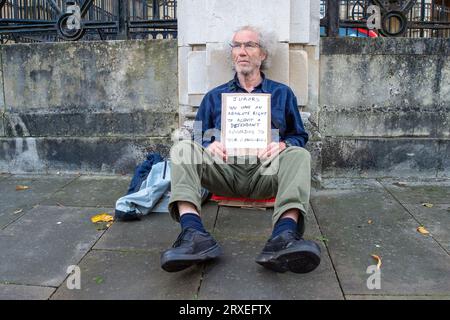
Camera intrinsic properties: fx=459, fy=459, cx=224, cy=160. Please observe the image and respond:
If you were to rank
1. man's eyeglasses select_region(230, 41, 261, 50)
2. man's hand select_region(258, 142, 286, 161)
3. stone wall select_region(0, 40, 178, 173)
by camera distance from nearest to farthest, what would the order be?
1. man's hand select_region(258, 142, 286, 161)
2. man's eyeglasses select_region(230, 41, 261, 50)
3. stone wall select_region(0, 40, 178, 173)

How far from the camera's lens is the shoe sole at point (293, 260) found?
2.22 meters

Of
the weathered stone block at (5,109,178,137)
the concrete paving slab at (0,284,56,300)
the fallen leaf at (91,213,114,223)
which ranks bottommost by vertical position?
the concrete paving slab at (0,284,56,300)

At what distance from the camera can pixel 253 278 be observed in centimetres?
239

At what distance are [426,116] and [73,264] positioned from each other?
3.35 m

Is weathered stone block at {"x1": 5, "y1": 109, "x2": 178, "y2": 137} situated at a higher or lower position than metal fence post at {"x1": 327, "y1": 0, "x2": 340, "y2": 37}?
lower

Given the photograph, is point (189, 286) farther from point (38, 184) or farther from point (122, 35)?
point (122, 35)

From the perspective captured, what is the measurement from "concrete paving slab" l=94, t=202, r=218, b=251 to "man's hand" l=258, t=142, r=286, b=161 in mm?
678

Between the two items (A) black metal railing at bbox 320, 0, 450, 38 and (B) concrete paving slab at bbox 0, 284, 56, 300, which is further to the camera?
(A) black metal railing at bbox 320, 0, 450, 38

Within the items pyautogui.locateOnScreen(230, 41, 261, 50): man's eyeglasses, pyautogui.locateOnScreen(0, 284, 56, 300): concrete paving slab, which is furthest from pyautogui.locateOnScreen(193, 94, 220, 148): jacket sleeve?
pyautogui.locateOnScreen(0, 284, 56, 300): concrete paving slab

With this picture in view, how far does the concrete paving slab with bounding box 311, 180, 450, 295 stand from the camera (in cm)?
234

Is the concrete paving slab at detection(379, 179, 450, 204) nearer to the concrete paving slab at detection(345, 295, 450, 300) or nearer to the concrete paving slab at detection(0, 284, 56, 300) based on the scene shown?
the concrete paving slab at detection(345, 295, 450, 300)

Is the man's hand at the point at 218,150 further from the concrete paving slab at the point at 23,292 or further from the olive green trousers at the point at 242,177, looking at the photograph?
the concrete paving slab at the point at 23,292

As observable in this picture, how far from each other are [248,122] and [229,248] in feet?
2.64

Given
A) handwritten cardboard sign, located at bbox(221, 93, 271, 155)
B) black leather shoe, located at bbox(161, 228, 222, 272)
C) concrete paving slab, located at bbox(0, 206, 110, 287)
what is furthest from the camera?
handwritten cardboard sign, located at bbox(221, 93, 271, 155)
